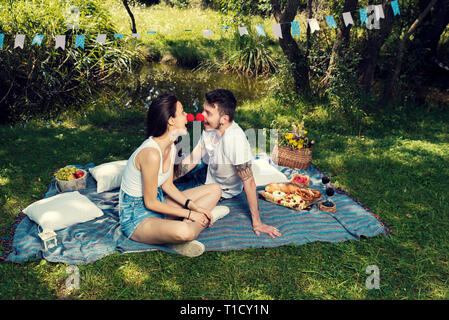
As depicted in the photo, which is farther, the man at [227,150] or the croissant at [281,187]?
the croissant at [281,187]

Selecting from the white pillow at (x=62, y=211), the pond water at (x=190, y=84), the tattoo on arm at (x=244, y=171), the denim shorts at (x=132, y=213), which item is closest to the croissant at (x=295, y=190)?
the tattoo on arm at (x=244, y=171)

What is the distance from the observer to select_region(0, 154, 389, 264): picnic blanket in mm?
3719

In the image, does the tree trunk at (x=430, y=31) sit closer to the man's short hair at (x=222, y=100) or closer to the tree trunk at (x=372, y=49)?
the tree trunk at (x=372, y=49)

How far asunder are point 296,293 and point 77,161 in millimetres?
4309

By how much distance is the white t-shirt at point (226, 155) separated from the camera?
13.1 ft

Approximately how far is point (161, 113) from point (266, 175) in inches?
90.4

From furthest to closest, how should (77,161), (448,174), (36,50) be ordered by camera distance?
(36,50) → (77,161) → (448,174)

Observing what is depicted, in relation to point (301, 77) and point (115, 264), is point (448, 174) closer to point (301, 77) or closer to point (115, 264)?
point (301, 77)

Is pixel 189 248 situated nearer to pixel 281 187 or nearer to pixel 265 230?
pixel 265 230

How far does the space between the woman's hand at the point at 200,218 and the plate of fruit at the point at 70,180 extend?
209 cm

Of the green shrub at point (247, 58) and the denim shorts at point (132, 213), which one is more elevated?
the green shrub at point (247, 58)

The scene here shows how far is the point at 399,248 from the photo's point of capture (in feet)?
12.9

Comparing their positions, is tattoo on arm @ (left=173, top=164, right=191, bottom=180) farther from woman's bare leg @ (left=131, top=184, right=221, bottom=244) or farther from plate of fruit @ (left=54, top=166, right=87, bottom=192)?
plate of fruit @ (left=54, top=166, right=87, bottom=192)
